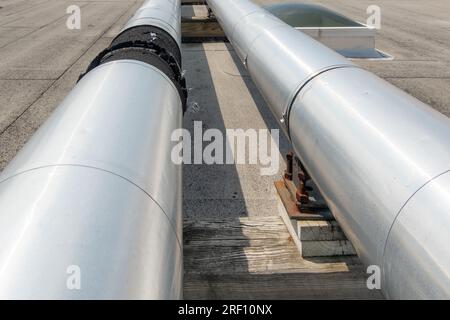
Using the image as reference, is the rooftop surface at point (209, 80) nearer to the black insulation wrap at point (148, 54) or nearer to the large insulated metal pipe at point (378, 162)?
the black insulation wrap at point (148, 54)

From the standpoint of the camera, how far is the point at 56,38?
12.0 m

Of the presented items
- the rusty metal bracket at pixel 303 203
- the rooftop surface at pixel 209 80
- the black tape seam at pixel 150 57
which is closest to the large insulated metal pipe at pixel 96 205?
the black tape seam at pixel 150 57

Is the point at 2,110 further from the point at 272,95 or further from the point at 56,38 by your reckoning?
the point at 56,38

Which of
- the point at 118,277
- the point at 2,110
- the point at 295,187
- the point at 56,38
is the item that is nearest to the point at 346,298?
the point at 295,187

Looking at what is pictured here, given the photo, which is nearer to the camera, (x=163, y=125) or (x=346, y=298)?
(x=163, y=125)

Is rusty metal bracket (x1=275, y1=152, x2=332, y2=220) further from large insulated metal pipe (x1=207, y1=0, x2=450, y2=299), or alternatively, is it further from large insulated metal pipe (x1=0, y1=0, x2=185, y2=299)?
large insulated metal pipe (x1=0, y1=0, x2=185, y2=299)

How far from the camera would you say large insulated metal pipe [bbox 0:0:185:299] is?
4.18 ft

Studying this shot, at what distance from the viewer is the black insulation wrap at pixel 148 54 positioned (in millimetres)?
3297

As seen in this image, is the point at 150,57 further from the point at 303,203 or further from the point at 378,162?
the point at 378,162

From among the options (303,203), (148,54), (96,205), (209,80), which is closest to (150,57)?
(148,54)

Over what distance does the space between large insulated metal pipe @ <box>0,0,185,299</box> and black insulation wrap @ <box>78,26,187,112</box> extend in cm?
77
